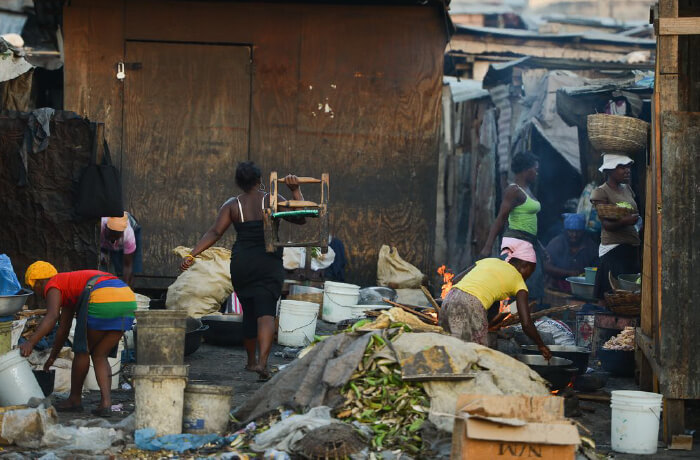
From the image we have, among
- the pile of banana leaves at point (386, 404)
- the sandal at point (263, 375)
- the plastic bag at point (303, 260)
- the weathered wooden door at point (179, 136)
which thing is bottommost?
the sandal at point (263, 375)

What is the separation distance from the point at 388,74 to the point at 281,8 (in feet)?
5.21

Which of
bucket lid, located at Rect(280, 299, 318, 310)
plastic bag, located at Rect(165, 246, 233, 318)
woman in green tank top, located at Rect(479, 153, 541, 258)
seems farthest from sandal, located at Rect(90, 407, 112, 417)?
woman in green tank top, located at Rect(479, 153, 541, 258)

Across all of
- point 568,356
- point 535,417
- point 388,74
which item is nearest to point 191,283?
point 388,74

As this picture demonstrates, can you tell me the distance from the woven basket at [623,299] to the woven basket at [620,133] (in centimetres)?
189

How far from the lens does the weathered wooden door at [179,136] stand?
12.6 m

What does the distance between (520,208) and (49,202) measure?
17.1ft

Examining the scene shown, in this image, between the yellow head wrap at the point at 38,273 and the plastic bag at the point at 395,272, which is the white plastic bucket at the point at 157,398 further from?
the plastic bag at the point at 395,272

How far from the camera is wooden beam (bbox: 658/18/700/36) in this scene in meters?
6.97

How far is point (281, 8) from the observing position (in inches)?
496

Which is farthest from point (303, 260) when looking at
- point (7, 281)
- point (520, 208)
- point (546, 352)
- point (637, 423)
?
point (637, 423)

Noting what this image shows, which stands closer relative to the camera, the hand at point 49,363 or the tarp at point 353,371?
the tarp at point 353,371

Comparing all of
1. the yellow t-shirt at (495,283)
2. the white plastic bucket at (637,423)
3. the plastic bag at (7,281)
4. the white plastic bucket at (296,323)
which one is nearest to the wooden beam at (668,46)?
the yellow t-shirt at (495,283)

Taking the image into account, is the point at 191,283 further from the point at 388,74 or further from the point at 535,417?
the point at 535,417

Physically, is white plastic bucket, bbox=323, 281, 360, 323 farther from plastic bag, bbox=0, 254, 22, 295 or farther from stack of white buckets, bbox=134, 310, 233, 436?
stack of white buckets, bbox=134, 310, 233, 436
